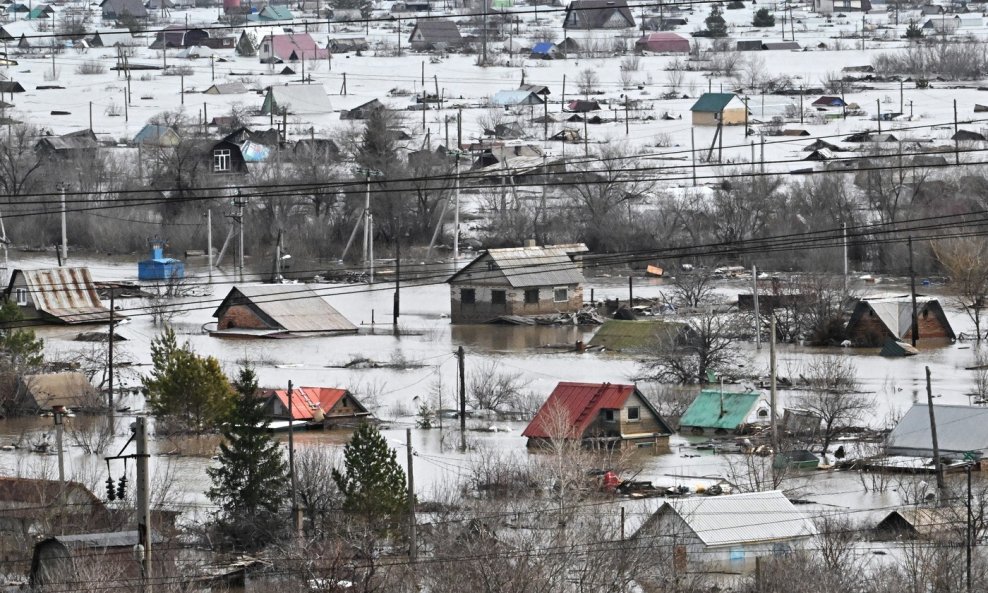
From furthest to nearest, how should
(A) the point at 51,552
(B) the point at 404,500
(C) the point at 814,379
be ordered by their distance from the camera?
1. (C) the point at 814,379
2. (B) the point at 404,500
3. (A) the point at 51,552

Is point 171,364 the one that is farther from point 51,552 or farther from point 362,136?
point 362,136

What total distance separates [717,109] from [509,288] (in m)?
18.5

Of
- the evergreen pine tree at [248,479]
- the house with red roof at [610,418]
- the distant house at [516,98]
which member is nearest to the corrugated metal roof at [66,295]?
the house with red roof at [610,418]

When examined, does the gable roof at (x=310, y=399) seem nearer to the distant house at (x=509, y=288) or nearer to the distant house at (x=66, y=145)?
the distant house at (x=509, y=288)

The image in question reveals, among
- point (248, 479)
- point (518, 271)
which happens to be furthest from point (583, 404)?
point (518, 271)

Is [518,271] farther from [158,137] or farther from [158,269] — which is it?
[158,137]

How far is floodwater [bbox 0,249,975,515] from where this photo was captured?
17.6 metres

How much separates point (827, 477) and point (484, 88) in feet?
131

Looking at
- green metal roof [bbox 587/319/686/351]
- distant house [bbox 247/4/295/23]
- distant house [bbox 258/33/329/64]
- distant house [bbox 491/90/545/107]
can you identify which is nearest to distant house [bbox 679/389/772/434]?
green metal roof [bbox 587/319/686/351]

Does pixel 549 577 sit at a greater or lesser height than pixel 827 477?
greater

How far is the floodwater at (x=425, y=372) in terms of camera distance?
17.6 metres

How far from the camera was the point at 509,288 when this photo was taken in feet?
100

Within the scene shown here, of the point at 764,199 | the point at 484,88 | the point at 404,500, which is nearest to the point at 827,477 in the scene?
the point at 404,500

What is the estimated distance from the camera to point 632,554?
13.0 meters
